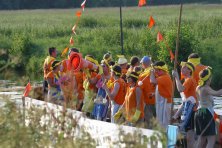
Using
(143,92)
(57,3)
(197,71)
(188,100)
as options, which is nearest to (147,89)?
(143,92)

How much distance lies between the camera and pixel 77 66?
1262cm

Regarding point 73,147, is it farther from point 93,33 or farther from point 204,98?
point 93,33

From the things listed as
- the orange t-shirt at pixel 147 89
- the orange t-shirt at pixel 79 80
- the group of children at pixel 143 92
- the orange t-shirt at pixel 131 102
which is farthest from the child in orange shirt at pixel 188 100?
the orange t-shirt at pixel 79 80

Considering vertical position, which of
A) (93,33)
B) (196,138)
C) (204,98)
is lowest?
(93,33)

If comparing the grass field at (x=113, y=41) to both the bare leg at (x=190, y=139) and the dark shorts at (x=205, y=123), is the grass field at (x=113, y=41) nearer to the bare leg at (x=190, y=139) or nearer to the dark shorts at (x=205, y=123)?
the bare leg at (x=190, y=139)

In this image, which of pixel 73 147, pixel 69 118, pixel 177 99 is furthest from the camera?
pixel 177 99

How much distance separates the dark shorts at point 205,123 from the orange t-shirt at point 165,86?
117 centimetres

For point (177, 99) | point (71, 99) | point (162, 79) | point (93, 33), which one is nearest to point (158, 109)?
point (162, 79)

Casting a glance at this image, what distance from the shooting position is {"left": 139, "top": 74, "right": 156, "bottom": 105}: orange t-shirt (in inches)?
450

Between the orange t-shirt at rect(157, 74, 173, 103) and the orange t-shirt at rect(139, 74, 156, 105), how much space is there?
293 mm

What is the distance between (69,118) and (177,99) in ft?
44.8

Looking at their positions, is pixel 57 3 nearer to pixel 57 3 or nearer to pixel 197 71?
pixel 57 3

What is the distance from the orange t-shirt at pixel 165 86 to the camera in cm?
1107

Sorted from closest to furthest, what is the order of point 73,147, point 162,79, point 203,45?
point 73,147 → point 162,79 → point 203,45
